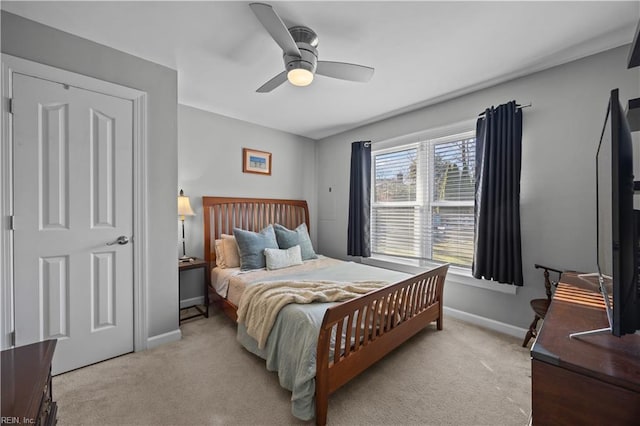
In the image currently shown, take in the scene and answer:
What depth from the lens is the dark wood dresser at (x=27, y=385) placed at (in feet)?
2.34

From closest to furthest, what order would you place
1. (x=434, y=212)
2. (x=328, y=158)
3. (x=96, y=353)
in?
(x=96, y=353) → (x=434, y=212) → (x=328, y=158)

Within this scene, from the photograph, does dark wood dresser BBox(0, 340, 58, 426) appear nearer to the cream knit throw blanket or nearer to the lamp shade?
the cream knit throw blanket

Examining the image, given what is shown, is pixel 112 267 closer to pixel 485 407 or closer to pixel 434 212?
pixel 485 407

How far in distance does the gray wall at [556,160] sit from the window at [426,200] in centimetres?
40

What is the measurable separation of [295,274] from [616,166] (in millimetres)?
2458

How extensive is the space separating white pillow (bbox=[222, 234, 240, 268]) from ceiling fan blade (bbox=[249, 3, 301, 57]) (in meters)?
2.23

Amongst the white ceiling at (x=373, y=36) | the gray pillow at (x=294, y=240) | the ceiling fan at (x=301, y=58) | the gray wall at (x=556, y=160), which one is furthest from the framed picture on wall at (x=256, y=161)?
the gray wall at (x=556, y=160)

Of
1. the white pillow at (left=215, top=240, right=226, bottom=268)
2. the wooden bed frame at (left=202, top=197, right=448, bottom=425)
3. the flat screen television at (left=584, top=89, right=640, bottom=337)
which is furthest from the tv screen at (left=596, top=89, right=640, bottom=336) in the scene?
the white pillow at (left=215, top=240, right=226, bottom=268)

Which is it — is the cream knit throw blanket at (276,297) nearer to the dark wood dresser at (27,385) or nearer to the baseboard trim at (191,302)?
the dark wood dresser at (27,385)

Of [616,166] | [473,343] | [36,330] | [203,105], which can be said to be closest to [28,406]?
[36,330]

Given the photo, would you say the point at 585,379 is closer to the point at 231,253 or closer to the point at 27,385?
the point at 27,385

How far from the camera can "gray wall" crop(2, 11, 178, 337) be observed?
205 centimetres

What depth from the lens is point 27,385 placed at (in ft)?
2.69

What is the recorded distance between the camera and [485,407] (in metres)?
1.64
